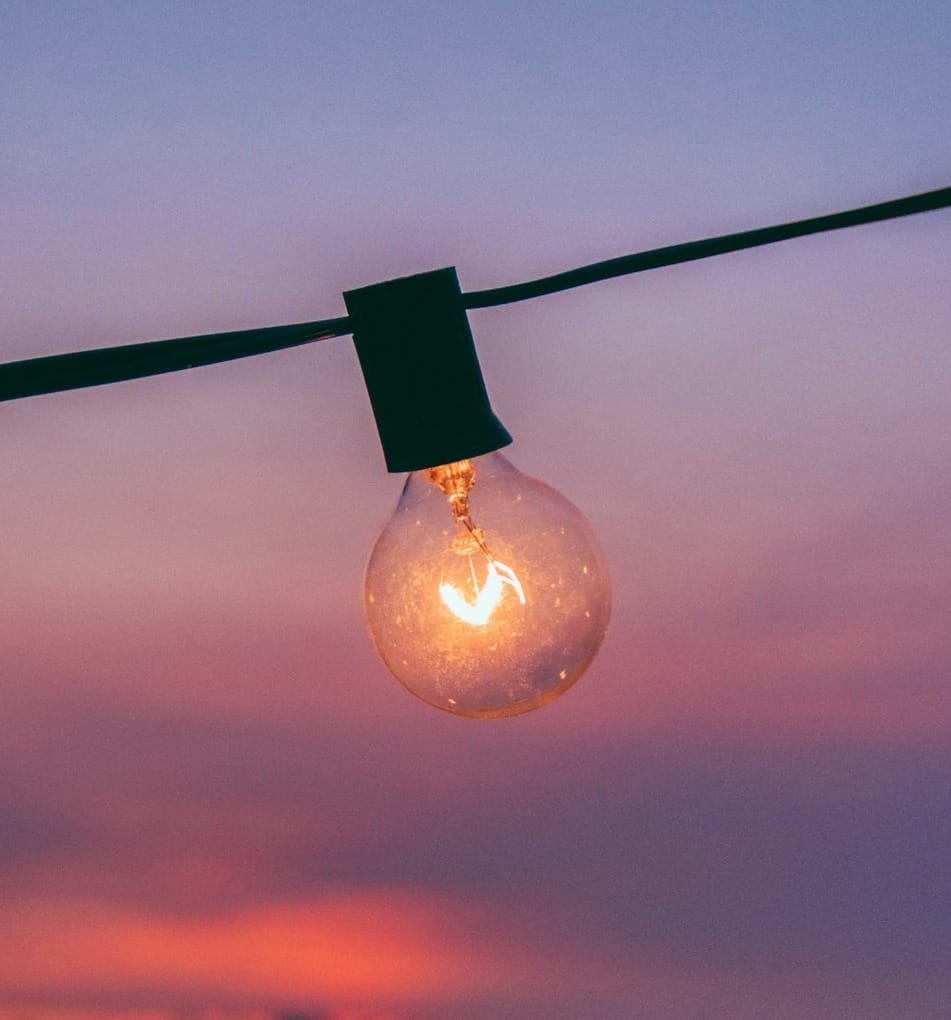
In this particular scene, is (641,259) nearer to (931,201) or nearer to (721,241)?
(721,241)

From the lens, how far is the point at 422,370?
1.03 m

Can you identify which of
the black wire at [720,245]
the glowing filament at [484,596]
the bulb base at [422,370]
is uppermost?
the bulb base at [422,370]

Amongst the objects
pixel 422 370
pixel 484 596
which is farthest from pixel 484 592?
pixel 422 370

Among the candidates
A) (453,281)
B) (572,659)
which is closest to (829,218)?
(453,281)

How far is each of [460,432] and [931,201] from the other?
0.38 metres

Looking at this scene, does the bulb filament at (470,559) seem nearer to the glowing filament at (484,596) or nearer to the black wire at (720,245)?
the glowing filament at (484,596)

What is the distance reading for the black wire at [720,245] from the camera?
33.4 inches

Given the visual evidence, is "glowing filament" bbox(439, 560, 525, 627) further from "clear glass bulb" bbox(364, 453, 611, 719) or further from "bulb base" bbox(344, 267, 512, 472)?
"bulb base" bbox(344, 267, 512, 472)

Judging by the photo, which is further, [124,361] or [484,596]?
[484,596]

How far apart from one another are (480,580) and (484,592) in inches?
0.5

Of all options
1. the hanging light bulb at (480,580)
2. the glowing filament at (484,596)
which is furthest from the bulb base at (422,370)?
the glowing filament at (484,596)

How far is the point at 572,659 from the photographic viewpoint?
1095 mm

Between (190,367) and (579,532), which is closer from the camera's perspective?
(190,367)

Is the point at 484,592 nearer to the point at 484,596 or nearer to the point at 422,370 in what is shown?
the point at 484,596
